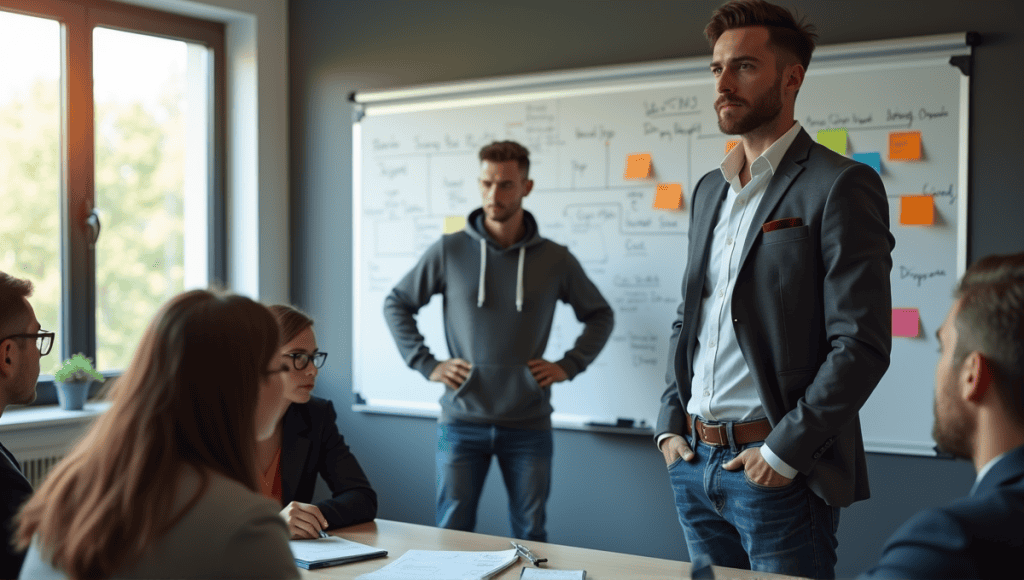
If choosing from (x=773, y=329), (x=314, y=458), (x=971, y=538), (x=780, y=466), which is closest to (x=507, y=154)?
(x=314, y=458)

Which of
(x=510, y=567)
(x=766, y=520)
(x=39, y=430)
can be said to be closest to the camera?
(x=510, y=567)

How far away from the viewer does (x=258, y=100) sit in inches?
179

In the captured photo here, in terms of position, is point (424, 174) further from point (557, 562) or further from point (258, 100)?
point (557, 562)

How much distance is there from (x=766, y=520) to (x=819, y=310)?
1.56 ft

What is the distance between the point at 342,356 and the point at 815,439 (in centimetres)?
299

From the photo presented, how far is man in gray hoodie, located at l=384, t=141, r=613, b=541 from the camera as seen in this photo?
11.2 ft

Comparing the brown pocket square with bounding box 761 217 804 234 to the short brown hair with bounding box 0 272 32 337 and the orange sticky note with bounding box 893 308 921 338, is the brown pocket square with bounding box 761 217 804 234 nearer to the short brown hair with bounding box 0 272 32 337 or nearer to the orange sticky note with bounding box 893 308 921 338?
the orange sticky note with bounding box 893 308 921 338

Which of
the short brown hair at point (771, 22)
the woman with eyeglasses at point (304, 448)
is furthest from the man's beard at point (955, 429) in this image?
the woman with eyeglasses at point (304, 448)

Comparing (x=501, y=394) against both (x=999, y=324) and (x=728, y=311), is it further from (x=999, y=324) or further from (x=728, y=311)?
(x=999, y=324)

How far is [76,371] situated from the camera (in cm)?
386

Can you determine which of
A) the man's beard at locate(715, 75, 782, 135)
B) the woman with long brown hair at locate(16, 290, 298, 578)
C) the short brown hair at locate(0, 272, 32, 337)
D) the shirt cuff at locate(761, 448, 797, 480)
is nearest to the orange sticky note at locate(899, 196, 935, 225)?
the man's beard at locate(715, 75, 782, 135)

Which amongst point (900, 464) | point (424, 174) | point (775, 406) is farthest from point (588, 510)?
point (775, 406)

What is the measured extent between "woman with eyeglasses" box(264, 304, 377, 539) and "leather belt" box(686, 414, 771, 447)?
87 centimetres

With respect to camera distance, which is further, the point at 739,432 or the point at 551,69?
the point at 551,69
